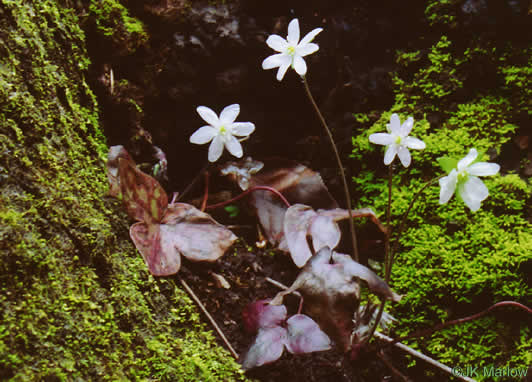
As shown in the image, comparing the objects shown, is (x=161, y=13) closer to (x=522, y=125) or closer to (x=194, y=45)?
(x=194, y=45)

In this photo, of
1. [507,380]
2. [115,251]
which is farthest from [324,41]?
[507,380]

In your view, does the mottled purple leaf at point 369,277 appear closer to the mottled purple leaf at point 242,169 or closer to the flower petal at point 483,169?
the flower petal at point 483,169

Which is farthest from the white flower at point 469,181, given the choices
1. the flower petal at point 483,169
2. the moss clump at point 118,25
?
the moss clump at point 118,25

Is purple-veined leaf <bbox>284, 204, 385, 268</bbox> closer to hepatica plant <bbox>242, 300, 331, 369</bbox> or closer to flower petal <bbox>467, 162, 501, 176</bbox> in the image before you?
hepatica plant <bbox>242, 300, 331, 369</bbox>

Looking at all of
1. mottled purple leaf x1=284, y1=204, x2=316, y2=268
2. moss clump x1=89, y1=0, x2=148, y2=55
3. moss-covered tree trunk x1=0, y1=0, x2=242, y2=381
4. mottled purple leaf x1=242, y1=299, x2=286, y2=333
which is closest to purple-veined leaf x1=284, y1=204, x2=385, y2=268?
mottled purple leaf x1=284, y1=204, x2=316, y2=268

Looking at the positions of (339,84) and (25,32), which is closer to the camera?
(25,32)

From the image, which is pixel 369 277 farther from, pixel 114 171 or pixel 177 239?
pixel 114 171

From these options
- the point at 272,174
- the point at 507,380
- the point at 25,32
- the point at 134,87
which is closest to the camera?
the point at 25,32

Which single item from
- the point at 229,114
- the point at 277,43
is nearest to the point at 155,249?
the point at 229,114
